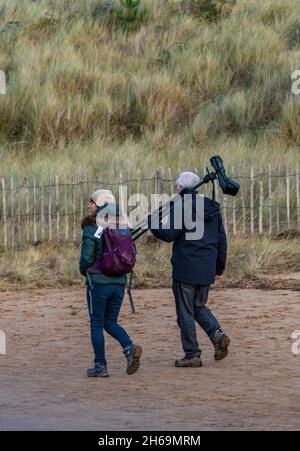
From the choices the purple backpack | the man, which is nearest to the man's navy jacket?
the man

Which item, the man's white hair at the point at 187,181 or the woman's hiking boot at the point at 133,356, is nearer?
the woman's hiking boot at the point at 133,356

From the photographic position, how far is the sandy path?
→ 8.27 m

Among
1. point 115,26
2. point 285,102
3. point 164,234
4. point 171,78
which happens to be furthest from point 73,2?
point 164,234

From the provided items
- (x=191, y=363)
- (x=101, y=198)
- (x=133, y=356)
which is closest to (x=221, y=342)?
(x=191, y=363)

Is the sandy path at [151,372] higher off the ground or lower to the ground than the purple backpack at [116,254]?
lower

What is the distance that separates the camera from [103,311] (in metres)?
9.92

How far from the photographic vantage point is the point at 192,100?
25469 millimetres

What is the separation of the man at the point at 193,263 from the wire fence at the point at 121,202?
7.62m

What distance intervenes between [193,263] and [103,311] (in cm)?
87

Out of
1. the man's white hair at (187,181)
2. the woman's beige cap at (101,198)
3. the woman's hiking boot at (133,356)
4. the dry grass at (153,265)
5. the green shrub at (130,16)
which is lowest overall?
the woman's hiking boot at (133,356)

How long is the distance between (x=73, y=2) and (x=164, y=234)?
2216cm

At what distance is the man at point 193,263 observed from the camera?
Answer: 33.4 ft

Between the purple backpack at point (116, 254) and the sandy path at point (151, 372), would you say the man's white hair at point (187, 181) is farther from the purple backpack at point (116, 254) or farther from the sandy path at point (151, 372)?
the sandy path at point (151, 372)

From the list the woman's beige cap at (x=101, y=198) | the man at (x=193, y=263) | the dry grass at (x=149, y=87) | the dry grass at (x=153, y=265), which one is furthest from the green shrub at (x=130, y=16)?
the woman's beige cap at (x=101, y=198)
